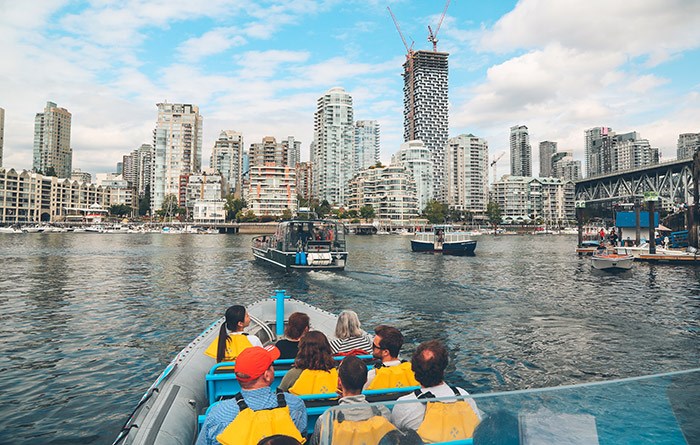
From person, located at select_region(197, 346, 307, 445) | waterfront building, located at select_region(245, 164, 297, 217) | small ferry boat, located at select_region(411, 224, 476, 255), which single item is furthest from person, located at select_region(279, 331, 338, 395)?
waterfront building, located at select_region(245, 164, 297, 217)

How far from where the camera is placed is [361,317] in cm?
1816

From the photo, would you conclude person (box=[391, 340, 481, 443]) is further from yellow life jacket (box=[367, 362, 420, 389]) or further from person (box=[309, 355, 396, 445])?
yellow life jacket (box=[367, 362, 420, 389])

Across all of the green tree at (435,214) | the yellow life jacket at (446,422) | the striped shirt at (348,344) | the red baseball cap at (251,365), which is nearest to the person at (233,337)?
the striped shirt at (348,344)

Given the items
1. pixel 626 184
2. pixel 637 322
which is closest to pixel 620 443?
pixel 637 322

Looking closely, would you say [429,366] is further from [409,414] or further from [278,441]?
[278,441]

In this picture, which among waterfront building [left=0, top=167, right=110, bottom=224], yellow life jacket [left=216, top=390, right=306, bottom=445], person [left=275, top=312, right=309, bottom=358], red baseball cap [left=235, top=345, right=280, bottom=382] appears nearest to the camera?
yellow life jacket [left=216, top=390, right=306, bottom=445]

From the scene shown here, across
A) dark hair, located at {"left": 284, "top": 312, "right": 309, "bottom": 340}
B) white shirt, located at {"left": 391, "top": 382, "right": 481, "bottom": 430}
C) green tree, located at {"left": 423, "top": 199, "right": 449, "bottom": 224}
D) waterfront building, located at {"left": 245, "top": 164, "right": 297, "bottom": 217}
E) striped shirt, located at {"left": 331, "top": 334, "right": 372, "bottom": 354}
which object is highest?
waterfront building, located at {"left": 245, "top": 164, "right": 297, "bottom": 217}

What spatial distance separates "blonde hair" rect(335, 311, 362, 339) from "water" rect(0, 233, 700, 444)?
14.4 feet

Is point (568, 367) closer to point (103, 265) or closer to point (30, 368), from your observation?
point (30, 368)

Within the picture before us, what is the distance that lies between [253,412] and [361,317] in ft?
48.0

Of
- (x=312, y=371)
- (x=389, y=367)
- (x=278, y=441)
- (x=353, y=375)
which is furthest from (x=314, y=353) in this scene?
(x=278, y=441)

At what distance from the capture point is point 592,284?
27.9m

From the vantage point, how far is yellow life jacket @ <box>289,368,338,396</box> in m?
5.05

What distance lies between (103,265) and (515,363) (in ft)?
126
